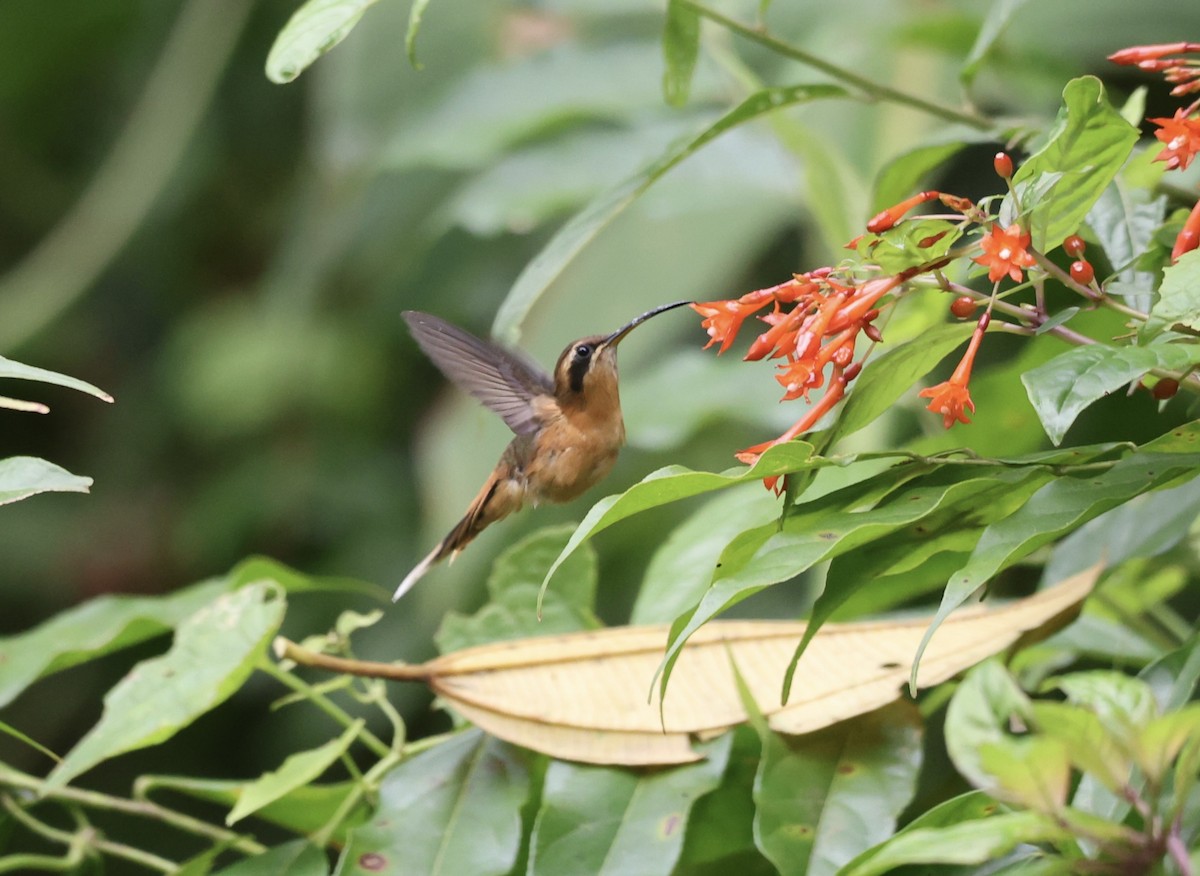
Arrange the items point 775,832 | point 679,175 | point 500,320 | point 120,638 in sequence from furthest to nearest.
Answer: point 679,175, point 120,638, point 500,320, point 775,832

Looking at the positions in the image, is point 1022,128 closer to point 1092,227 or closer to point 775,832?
point 1092,227

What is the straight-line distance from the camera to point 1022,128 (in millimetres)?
1178

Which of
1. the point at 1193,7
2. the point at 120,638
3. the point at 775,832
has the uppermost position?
the point at 1193,7

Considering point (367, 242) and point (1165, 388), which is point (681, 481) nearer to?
point (1165, 388)

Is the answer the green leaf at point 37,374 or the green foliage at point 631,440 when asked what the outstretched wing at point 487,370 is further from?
the green leaf at point 37,374

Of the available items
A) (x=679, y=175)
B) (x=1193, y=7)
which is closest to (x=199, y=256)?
(x=679, y=175)

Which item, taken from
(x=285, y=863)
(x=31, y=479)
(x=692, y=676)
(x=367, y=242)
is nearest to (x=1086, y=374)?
(x=692, y=676)

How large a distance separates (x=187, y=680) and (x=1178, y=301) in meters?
0.82

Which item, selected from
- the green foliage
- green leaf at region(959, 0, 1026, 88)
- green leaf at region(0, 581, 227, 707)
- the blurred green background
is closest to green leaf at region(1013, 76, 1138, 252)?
the green foliage

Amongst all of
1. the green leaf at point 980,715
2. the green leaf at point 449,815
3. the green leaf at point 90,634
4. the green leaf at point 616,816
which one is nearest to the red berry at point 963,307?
the green leaf at point 980,715

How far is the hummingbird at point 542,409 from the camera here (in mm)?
1406

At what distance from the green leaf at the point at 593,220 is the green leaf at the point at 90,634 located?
0.47 metres

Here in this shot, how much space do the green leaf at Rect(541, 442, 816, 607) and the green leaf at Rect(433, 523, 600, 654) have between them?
1.62ft

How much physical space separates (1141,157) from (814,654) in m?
0.51
